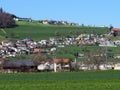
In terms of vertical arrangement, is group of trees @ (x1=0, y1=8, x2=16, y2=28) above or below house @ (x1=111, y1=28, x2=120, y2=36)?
above

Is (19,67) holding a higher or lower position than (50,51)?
higher

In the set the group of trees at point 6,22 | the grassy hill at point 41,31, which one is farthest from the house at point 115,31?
the group of trees at point 6,22

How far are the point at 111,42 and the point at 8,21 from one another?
31846mm

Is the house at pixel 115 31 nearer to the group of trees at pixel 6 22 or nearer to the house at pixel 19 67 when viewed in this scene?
the group of trees at pixel 6 22

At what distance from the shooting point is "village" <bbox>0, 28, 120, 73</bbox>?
10106 centimetres

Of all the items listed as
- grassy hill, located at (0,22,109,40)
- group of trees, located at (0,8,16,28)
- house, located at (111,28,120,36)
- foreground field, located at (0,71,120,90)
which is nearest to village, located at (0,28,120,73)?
house, located at (111,28,120,36)

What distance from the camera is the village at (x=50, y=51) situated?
332 ft

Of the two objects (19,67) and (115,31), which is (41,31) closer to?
(115,31)

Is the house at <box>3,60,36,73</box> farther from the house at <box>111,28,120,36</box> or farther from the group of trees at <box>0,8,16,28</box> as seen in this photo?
the house at <box>111,28,120,36</box>

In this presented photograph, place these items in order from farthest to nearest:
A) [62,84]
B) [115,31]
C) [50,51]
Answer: [115,31]
[50,51]
[62,84]

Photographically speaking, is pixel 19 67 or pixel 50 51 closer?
pixel 19 67

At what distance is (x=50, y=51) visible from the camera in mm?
129375

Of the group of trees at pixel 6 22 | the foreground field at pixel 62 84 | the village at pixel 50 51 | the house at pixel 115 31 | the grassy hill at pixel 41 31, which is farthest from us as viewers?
the house at pixel 115 31

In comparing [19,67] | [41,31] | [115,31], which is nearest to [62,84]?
[19,67]
